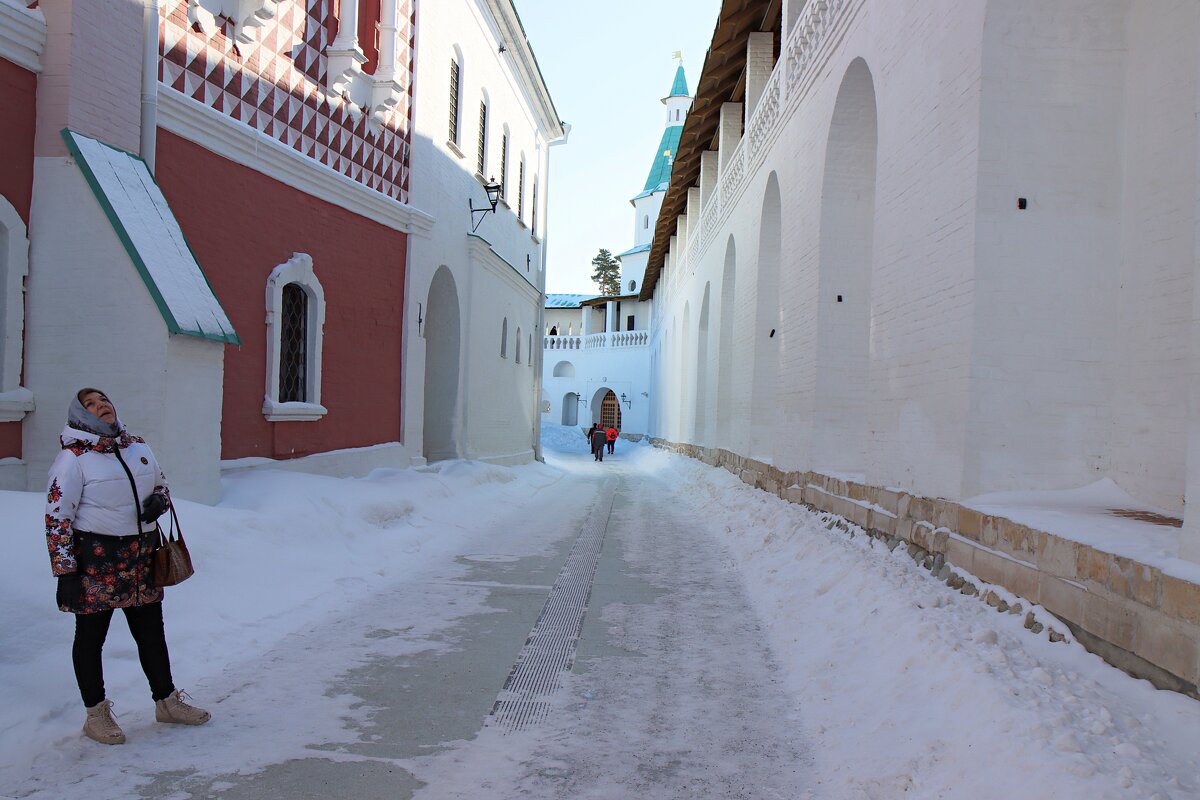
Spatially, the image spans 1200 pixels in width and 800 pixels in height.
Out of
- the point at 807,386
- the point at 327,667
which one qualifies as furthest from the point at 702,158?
the point at 327,667

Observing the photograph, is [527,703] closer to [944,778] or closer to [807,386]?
[944,778]

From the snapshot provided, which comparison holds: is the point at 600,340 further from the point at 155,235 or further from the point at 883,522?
the point at 155,235

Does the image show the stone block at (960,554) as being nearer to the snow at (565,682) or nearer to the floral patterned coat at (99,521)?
the snow at (565,682)

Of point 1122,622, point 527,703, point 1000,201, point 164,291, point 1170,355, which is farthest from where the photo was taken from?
point 164,291

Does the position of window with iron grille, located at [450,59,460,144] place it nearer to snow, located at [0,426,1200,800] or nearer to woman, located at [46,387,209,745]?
snow, located at [0,426,1200,800]

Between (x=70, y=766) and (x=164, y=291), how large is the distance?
424 centimetres

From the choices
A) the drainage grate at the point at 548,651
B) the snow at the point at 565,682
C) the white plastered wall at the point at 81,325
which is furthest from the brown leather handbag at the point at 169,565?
the white plastered wall at the point at 81,325

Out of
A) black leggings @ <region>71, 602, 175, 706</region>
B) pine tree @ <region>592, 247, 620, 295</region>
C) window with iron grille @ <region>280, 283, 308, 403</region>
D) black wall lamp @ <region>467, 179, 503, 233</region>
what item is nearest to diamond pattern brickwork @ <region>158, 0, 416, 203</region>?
window with iron grille @ <region>280, 283, 308, 403</region>

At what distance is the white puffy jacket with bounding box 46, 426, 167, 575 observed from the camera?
12.1 ft

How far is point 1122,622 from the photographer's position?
3.84 m

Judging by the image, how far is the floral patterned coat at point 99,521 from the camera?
12.2 ft

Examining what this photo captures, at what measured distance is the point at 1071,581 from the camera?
432cm

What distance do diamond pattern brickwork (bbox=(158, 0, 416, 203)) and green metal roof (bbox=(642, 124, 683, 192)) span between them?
157 ft

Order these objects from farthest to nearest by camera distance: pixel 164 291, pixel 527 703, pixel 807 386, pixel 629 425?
pixel 629 425 → pixel 807 386 → pixel 164 291 → pixel 527 703
